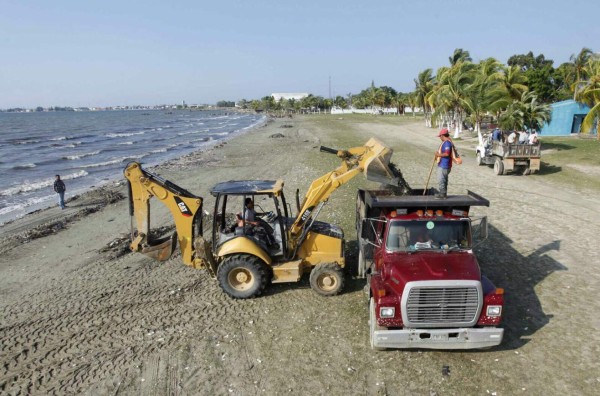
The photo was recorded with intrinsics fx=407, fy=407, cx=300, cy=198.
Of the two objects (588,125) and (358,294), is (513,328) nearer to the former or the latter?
(358,294)

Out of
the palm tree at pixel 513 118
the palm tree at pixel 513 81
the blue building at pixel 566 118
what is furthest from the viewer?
the blue building at pixel 566 118

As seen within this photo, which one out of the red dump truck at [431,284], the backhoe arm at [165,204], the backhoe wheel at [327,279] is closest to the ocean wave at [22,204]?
the backhoe arm at [165,204]

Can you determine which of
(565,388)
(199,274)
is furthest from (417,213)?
(199,274)

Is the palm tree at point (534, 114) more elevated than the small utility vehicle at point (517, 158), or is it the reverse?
the palm tree at point (534, 114)

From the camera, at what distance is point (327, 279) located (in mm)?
8680

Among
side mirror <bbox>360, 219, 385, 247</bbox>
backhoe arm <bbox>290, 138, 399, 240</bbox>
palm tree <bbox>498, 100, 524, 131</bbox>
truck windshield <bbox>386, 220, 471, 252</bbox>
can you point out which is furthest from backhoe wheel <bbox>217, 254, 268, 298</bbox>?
palm tree <bbox>498, 100, 524, 131</bbox>

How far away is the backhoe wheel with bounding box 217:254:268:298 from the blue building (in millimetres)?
37119

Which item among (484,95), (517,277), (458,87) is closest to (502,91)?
(484,95)

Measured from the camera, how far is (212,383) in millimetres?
6258

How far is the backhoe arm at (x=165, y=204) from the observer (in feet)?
28.1

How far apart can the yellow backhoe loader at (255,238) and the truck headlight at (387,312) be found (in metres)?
2.38

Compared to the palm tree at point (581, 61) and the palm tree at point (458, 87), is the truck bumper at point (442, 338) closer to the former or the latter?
the palm tree at point (458, 87)

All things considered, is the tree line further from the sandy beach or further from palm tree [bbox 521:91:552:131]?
the sandy beach

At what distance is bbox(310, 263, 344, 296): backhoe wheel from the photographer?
855 cm
